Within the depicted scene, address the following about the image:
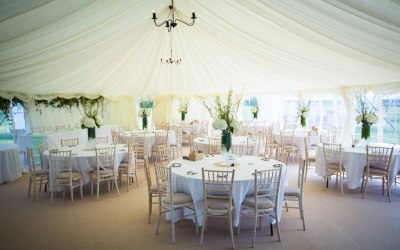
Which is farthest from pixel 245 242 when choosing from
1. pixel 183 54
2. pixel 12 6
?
pixel 183 54

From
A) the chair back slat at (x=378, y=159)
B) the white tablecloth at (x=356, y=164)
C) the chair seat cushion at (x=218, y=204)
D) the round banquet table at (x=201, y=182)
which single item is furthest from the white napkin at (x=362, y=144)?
the chair seat cushion at (x=218, y=204)

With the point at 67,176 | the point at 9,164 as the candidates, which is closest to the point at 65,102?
Answer: the point at 9,164

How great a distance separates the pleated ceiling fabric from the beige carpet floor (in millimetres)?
2569

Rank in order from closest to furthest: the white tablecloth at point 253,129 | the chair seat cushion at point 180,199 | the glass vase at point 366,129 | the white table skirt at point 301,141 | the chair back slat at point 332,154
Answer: the chair seat cushion at point 180,199
the chair back slat at point 332,154
the glass vase at point 366,129
the white table skirt at point 301,141
the white tablecloth at point 253,129

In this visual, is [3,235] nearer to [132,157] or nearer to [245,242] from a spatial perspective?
[132,157]

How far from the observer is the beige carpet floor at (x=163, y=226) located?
387 cm

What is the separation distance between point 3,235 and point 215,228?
3227 millimetres

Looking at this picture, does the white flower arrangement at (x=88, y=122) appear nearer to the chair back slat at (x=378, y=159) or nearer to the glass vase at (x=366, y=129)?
the chair back slat at (x=378, y=159)

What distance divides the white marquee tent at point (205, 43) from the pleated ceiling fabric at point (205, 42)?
20 mm

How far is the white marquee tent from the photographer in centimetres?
344

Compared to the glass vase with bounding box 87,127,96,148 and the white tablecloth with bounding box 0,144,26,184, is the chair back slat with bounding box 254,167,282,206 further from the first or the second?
the white tablecloth with bounding box 0,144,26,184

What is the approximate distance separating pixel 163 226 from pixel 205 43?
16.1 feet

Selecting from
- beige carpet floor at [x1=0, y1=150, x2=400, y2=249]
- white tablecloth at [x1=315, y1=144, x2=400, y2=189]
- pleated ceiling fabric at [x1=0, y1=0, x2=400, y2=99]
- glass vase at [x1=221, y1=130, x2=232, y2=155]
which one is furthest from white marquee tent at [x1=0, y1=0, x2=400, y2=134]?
beige carpet floor at [x1=0, y1=150, x2=400, y2=249]

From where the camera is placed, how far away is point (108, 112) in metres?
13.6
